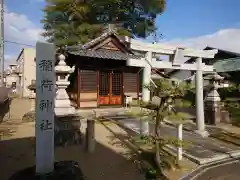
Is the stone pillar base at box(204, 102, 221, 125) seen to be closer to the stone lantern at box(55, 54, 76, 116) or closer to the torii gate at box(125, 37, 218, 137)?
the torii gate at box(125, 37, 218, 137)

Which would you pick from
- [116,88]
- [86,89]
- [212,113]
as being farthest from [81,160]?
[116,88]

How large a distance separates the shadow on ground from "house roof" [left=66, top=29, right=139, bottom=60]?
804 cm

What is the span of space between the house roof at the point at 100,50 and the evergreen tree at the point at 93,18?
5092mm

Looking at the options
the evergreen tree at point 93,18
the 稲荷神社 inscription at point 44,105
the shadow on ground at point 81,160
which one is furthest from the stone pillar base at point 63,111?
the evergreen tree at point 93,18

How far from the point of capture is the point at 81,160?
6727 millimetres

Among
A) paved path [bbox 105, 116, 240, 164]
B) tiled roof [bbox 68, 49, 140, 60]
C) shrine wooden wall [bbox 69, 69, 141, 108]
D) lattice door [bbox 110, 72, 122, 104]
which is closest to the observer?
paved path [bbox 105, 116, 240, 164]

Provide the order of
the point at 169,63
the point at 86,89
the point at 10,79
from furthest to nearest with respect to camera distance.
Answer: the point at 10,79 < the point at 86,89 < the point at 169,63

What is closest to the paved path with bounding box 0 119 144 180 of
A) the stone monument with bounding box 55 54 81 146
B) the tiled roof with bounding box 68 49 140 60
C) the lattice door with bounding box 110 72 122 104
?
the stone monument with bounding box 55 54 81 146

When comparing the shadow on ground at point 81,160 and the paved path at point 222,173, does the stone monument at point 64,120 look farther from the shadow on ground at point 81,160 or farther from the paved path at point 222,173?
the paved path at point 222,173

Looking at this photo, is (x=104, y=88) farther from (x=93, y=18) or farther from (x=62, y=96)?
(x=93, y=18)

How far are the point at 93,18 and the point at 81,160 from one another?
20.6 meters

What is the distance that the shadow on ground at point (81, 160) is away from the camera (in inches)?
227

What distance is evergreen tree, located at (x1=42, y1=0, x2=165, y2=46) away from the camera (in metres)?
22.5

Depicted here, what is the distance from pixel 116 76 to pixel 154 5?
13489 millimetres
